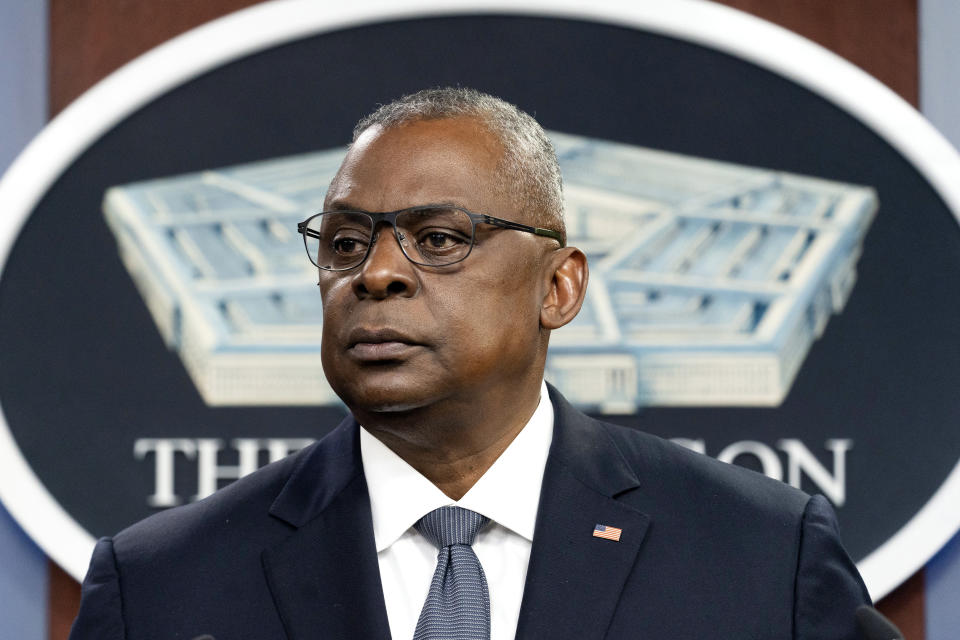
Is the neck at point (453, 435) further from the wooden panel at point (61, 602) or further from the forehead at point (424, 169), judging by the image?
the wooden panel at point (61, 602)

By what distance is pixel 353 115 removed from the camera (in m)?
2.23

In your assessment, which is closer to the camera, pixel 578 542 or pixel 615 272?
pixel 578 542

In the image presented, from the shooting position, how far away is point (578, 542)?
4.11ft

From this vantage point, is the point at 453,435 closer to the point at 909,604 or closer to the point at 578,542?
the point at 578,542

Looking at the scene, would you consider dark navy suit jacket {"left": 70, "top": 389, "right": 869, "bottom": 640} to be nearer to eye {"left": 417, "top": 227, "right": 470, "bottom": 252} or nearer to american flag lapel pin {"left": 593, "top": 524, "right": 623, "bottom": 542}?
american flag lapel pin {"left": 593, "top": 524, "right": 623, "bottom": 542}

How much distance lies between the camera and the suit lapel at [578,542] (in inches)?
46.7

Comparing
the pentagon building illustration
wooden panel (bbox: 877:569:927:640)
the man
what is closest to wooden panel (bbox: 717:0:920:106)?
the pentagon building illustration

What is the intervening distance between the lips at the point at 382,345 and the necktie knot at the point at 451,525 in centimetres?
21

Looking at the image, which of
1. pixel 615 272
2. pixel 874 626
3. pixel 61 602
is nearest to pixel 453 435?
pixel 874 626

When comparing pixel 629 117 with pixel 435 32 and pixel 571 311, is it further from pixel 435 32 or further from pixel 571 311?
pixel 571 311

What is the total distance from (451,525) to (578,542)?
0.15 meters

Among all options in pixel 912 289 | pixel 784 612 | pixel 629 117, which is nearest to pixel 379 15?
pixel 629 117

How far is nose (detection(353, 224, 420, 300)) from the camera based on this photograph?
1.18m

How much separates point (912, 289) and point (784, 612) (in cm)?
115
